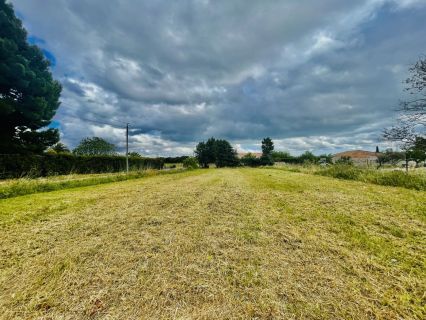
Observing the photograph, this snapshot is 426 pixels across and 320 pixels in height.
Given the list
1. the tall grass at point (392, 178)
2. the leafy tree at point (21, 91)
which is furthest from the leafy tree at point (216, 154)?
the tall grass at point (392, 178)

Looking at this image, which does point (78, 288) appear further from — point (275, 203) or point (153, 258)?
point (275, 203)

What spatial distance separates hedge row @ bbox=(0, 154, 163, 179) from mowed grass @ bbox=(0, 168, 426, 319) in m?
11.4

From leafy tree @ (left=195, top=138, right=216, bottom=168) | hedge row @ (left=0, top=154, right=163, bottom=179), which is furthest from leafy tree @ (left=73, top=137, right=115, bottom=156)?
hedge row @ (left=0, top=154, right=163, bottom=179)

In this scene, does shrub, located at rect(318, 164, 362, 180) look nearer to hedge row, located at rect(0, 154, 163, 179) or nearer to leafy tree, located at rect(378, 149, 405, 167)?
leafy tree, located at rect(378, 149, 405, 167)

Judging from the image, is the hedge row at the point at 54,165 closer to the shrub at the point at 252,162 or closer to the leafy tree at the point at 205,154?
the leafy tree at the point at 205,154

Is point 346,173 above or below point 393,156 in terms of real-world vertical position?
below

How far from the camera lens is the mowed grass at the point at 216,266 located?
62.9 inches

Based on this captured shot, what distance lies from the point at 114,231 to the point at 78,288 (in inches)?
57.6

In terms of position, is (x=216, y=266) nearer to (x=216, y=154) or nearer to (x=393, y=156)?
(x=393, y=156)

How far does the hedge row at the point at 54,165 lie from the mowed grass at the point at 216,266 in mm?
11427

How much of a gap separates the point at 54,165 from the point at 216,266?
2118 cm

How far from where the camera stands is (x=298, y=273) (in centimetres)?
201

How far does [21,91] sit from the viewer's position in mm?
16625

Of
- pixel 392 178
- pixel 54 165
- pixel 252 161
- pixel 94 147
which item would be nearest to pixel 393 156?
pixel 392 178
